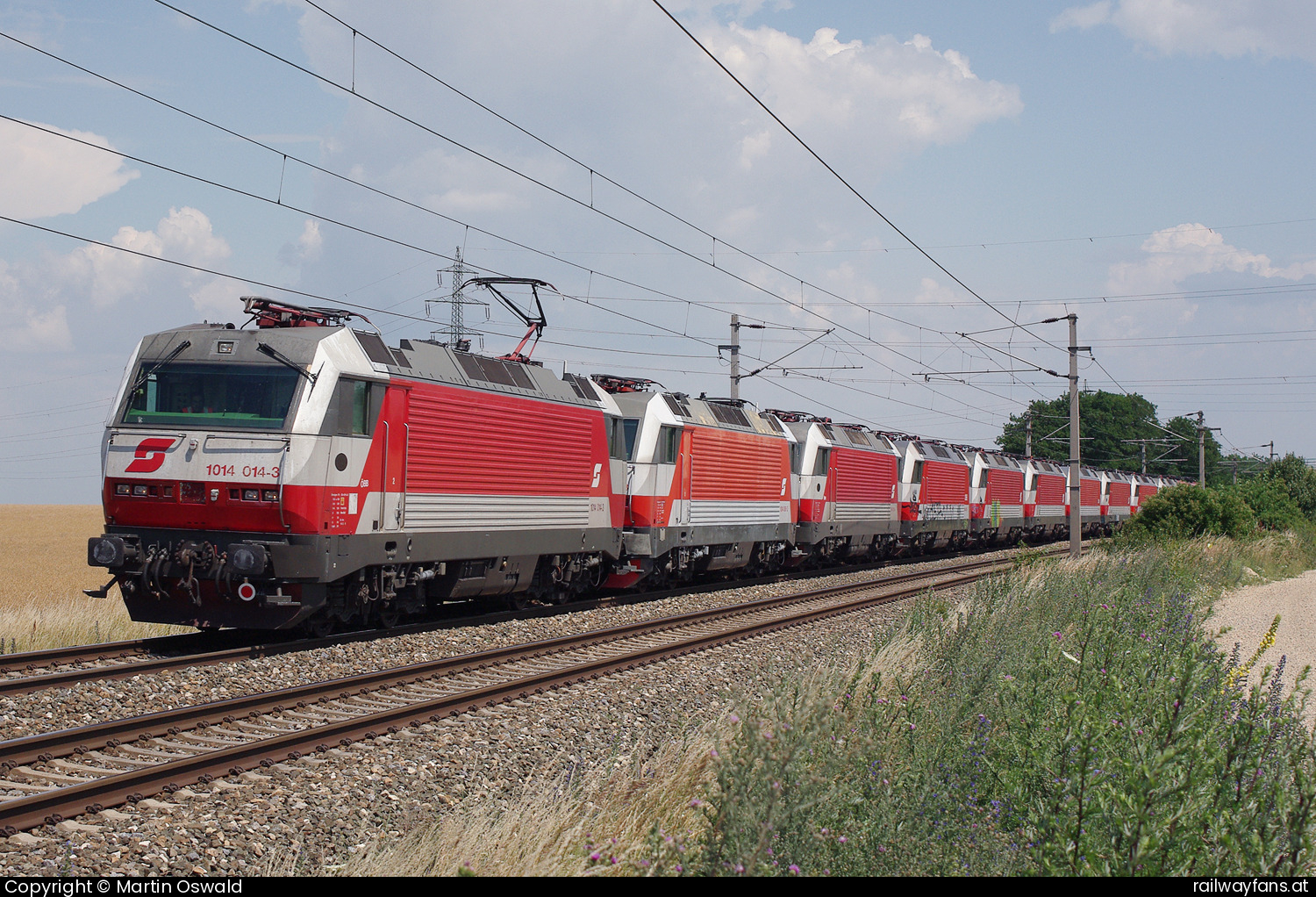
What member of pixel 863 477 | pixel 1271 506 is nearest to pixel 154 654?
pixel 863 477

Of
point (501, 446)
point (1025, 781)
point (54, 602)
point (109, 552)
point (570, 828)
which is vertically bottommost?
point (54, 602)

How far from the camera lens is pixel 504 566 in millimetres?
15328

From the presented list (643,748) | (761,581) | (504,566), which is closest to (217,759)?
(643,748)

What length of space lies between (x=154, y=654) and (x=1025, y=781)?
9573 millimetres

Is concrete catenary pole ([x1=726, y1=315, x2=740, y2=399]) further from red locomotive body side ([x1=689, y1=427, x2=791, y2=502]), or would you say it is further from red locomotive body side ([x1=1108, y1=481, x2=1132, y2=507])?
red locomotive body side ([x1=1108, y1=481, x2=1132, y2=507])

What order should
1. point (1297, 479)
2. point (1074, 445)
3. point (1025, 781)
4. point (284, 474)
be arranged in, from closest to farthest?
point (1025, 781) → point (284, 474) → point (1074, 445) → point (1297, 479)

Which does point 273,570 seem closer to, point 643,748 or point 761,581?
point 643,748

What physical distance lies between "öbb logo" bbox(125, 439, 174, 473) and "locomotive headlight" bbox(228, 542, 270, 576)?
1495mm

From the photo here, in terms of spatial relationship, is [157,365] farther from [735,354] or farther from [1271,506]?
[1271,506]

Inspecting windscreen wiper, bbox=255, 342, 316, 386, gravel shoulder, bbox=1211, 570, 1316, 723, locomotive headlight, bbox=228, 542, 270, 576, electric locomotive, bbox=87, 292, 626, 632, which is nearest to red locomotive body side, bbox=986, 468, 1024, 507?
gravel shoulder, bbox=1211, 570, 1316, 723

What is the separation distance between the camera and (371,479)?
1245 cm

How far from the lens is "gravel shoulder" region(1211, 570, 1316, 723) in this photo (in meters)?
13.8

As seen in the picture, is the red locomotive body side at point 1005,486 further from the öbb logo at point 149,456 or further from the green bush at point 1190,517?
the öbb logo at point 149,456

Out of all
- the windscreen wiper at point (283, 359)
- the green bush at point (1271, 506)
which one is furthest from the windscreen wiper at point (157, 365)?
the green bush at point (1271, 506)
